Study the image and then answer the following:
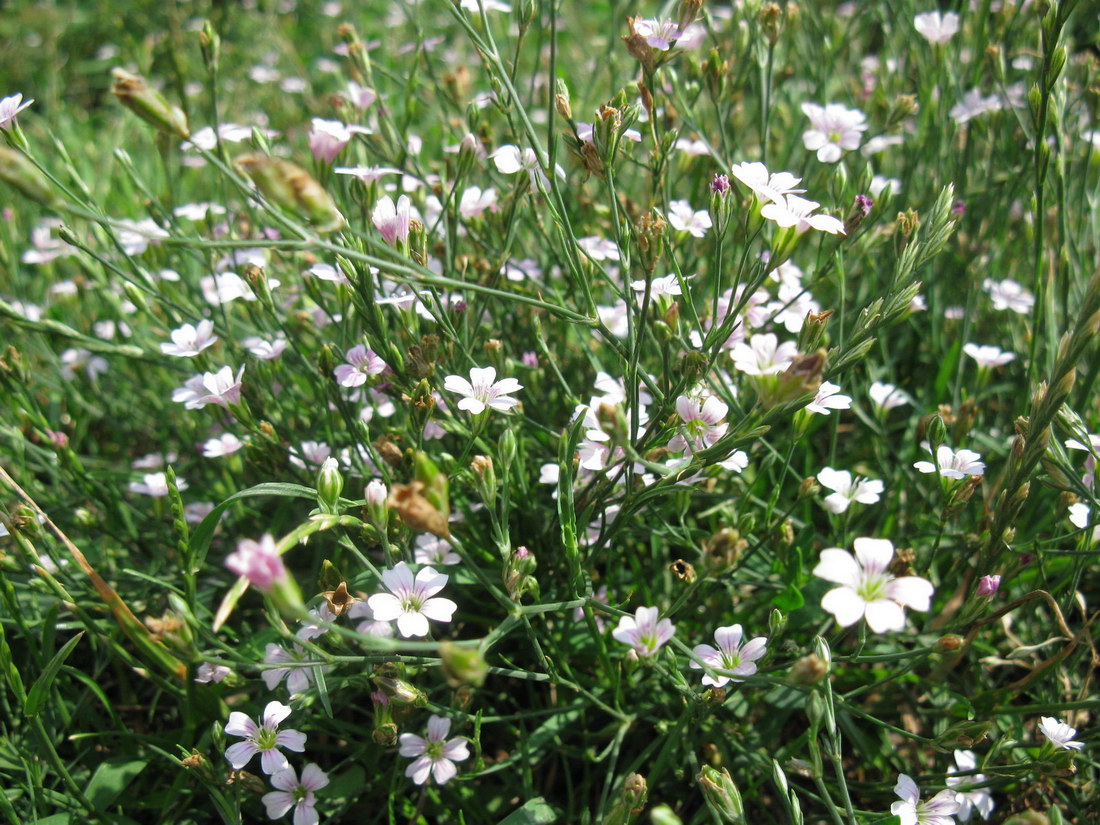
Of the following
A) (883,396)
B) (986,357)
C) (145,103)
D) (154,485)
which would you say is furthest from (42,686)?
(986,357)

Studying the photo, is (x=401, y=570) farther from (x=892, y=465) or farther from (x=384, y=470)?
(x=892, y=465)

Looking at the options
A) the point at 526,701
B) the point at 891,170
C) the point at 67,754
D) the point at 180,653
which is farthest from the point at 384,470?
the point at 891,170

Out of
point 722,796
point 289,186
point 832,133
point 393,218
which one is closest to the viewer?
point 289,186

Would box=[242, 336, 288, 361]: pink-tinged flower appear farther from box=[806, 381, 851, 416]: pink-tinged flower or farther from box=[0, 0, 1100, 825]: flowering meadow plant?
box=[806, 381, 851, 416]: pink-tinged flower

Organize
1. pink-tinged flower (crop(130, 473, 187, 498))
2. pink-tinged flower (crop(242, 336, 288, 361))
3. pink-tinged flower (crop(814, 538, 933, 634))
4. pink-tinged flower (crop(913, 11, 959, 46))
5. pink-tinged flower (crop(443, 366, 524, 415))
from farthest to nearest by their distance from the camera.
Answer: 1. pink-tinged flower (crop(913, 11, 959, 46))
2. pink-tinged flower (crop(130, 473, 187, 498))
3. pink-tinged flower (crop(242, 336, 288, 361))
4. pink-tinged flower (crop(443, 366, 524, 415))
5. pink-tinged flower (crop(814, 538, 933, 634))

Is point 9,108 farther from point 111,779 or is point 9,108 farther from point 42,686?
point 111,779

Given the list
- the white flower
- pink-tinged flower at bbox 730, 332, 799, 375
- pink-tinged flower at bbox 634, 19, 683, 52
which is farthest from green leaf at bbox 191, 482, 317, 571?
pink-tinged flower at bbox 634, 19, 683, 52
